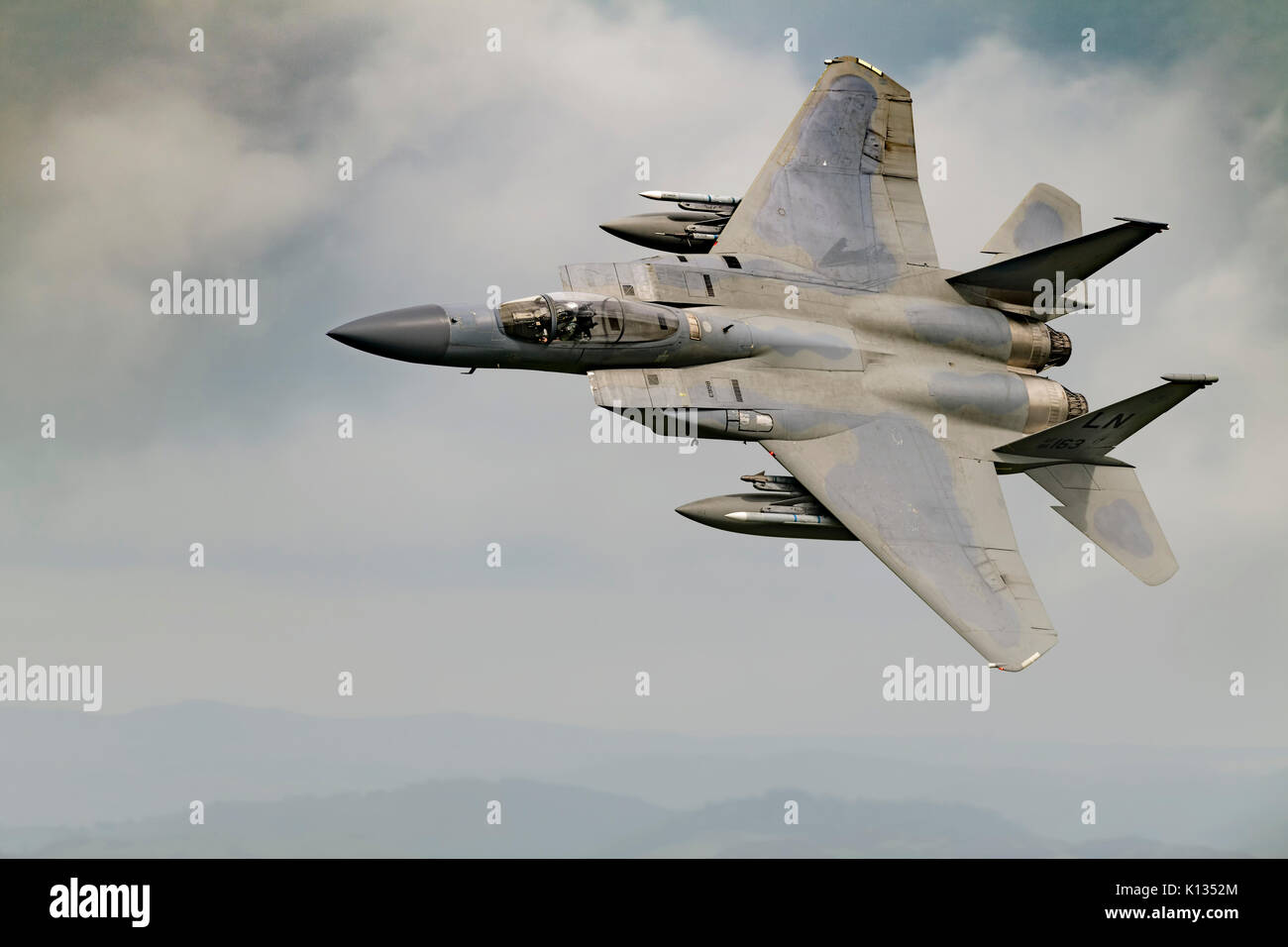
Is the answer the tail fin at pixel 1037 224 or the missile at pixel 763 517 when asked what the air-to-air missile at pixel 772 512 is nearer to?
the missile at pixel 763 517

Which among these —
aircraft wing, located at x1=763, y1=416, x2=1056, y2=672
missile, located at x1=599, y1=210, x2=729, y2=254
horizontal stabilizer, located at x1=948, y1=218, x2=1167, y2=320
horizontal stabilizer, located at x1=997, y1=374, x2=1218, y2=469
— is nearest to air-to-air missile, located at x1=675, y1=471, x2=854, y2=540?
aircraft wing, located at x1=763, y1=416, x2=1056, y2=672

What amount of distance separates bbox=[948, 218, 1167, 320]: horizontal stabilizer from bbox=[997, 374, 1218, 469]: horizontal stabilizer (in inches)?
102

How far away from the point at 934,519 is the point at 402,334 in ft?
29.5

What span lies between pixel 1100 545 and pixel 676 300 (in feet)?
26.9

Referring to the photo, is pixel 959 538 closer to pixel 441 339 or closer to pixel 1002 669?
pixel 1002 669

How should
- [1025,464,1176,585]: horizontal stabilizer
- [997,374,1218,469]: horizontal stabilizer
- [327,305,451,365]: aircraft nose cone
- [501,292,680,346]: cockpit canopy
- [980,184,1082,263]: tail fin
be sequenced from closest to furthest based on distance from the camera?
[327,305,451,365]: aircraft nose cone, [501,292,680,346]: cockpit canopy, [997,374,1218,469]: horizontal stabilizer, [1025,464,1176,585]: horizontal stabilizer, [980,184,1082,263]: tail fin

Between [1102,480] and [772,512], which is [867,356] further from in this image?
[1102,480]

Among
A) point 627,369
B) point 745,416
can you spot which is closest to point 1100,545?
point 745,416

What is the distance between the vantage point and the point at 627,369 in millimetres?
30625

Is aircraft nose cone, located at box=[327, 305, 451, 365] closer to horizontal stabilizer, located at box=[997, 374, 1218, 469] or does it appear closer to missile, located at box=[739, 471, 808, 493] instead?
missile, located at box=[739, 471, 808, 493]

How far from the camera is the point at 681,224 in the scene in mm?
33438

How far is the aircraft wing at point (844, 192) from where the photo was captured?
3325 centimetres

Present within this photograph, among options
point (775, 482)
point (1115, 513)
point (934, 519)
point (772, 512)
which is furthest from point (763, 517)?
point (1115, 513)

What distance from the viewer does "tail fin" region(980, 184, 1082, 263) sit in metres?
34.3
